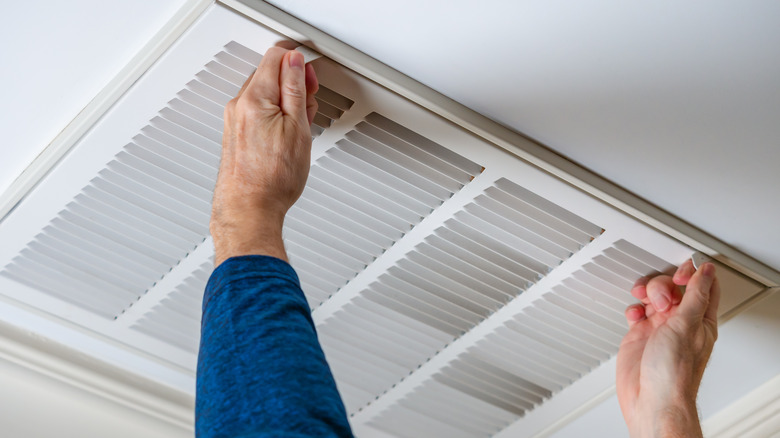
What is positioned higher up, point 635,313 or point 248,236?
point 635,313

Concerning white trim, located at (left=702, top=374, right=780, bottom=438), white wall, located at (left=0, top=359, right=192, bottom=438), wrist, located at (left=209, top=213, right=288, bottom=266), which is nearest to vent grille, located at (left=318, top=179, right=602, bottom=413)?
wrist, located at (left=209, top=213, right=288, bottom=266)

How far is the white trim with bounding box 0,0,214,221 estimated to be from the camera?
3.05 feet

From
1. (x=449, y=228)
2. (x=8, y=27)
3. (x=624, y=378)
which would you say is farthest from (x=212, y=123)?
(x=624, y=378)

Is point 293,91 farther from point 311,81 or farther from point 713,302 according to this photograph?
point 713,302

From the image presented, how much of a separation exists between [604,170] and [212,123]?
57 centimetres

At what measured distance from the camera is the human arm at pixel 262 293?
66 cm

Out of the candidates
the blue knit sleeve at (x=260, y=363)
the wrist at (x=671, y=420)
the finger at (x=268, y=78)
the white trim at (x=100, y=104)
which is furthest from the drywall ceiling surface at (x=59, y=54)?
the wrist at (x=671, y=420)

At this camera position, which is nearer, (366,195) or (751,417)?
(366,195)

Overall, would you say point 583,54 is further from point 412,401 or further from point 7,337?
point 7,337

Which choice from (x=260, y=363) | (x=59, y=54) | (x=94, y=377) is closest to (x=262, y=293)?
(x=260, y=363)

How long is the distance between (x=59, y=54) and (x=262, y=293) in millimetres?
498

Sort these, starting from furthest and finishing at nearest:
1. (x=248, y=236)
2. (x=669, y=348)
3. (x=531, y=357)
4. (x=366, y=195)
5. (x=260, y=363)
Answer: (x=531, y=357) < (x=669, y=348) < (x=366, y=195) < (x=248, y=236) < (x=260, y=363)

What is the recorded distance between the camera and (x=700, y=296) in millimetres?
1129

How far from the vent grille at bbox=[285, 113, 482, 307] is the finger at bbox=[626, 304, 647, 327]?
0.38m
